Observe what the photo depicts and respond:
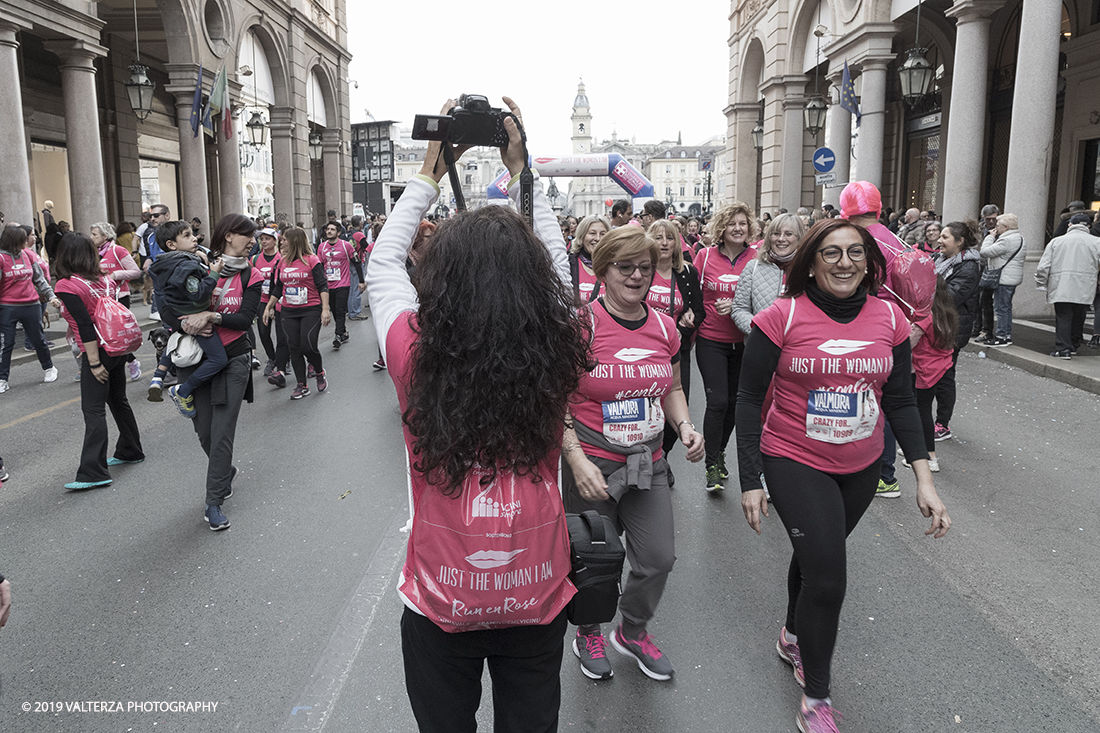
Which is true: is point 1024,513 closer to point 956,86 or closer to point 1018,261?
point 1018,261

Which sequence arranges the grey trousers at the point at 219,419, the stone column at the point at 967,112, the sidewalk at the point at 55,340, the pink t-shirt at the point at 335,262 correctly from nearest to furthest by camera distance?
the grey trousers at the point at 219,419
the sidewalk at the point at 55,340
the pink t-shirt at the point at 335,262
the stone column at the point at 967,112

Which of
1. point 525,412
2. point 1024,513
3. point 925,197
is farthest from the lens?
point 925,197

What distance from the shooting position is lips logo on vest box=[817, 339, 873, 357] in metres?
3.09

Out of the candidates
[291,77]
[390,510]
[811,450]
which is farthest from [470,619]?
[291,77]

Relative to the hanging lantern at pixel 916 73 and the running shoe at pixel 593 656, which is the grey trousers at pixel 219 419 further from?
the hanging lantern at pixel 916 73

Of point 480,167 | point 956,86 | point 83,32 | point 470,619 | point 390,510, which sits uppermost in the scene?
point 480,167

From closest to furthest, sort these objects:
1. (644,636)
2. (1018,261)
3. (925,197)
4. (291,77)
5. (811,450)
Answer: (811,450)
(644,636)
(1018,261)
(925,197)
(291,77)

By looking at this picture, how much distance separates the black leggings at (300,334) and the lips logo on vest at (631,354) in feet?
21.4

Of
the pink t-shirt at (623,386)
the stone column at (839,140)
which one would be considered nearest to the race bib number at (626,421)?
the pink t-shirt at (623,386)

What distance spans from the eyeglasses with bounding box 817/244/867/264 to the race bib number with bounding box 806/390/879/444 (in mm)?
504

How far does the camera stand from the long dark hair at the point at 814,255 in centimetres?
319

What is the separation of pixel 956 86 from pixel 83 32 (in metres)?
16.4

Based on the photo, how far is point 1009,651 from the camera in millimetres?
3650

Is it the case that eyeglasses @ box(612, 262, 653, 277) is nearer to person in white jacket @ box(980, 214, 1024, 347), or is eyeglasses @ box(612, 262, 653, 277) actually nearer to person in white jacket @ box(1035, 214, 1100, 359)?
person in white jacket @ box(1035, 214, 1100, 359)
